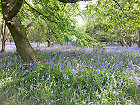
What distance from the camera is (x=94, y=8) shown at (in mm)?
5836

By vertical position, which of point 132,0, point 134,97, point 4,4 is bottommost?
point 134,97

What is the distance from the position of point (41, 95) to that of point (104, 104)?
5.26ft

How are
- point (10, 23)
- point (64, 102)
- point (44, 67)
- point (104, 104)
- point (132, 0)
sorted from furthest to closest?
point (132, 0) → point (10, 23) → point (44, 67) → point (64, 102) → point (104, 104)

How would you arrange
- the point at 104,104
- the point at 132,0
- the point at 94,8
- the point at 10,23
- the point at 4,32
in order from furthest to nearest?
the point at 4,32 < the point at 94,8 < the point at 132,0 < the point at 10,23 < the point at 104,104

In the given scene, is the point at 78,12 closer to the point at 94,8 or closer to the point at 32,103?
the point at 94,8

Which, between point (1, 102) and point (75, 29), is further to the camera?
point (75, 29)

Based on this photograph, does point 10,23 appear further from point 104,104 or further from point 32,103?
point 104,104

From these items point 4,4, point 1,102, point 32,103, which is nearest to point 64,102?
point 32,103

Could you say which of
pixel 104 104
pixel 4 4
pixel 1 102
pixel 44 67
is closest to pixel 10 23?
pixel 4 4

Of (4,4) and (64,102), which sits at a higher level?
(4,4)

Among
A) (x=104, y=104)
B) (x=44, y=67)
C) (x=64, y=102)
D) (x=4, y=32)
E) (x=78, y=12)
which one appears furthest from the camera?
(x=4, y=32)

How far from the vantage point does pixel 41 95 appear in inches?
117

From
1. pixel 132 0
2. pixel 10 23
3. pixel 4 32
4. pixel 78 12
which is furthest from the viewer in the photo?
pixel 4 32

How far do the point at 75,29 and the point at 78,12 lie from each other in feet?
5.80
